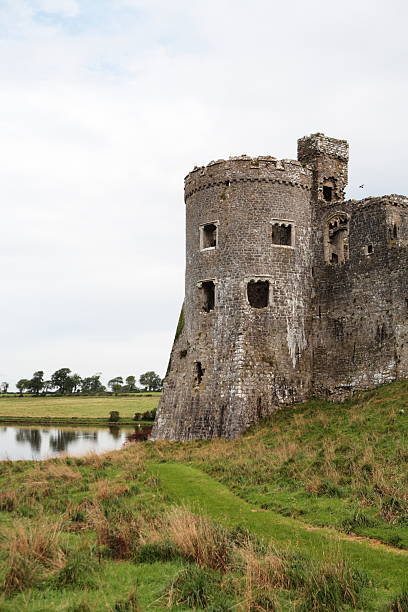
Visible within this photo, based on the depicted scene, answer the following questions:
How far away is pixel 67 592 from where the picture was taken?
7910 millimetres

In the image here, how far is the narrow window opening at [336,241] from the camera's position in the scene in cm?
2784

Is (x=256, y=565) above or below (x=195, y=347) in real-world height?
below

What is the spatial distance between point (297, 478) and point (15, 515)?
20.9 ft

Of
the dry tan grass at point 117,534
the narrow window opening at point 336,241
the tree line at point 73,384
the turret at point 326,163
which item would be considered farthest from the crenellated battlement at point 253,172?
the tree line at point 73,384

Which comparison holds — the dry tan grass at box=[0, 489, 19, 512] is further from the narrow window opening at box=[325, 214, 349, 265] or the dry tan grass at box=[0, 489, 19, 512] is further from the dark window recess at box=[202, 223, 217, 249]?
the narrow window opening at box=[325, 214, 349, 265]

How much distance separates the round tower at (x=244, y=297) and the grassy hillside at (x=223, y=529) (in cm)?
565

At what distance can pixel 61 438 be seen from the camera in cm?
4878

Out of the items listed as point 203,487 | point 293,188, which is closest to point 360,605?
point 203,487

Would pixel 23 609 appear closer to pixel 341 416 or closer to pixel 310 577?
pixel 310 577

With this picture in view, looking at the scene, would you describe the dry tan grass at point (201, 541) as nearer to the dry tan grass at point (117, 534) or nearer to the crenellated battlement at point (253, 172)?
the dry tan grass at point (117, 534)

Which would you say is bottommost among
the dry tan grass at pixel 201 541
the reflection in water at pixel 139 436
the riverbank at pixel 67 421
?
the riverbank at pixel 67 421

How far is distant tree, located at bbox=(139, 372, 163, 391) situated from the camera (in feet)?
465

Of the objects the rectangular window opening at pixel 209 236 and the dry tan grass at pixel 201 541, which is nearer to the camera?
the dry tan grass at pixel 201 541

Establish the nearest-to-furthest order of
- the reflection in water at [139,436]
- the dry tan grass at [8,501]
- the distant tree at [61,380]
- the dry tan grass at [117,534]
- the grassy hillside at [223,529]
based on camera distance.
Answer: the grassy hillside at [223,529] → the dry tan grass at [117,534] → the dry tan grass at [8,501] → the reflection in water at [139,436] → the distant tree at [61,380]
